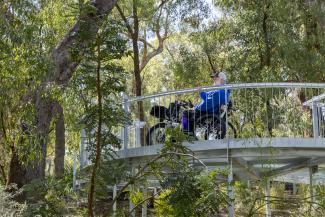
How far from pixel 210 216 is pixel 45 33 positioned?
160 inches

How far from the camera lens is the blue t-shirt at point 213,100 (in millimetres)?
8539

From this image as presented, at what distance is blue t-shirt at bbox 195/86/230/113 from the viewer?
8539 mm

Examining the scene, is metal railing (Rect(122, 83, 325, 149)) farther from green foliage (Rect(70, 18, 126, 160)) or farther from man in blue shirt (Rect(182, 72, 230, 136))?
green foliage (Rect(70, 18, 126, 160))

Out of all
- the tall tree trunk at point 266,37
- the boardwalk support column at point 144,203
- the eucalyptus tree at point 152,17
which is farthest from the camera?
the eucalyptus tree at point 152,17

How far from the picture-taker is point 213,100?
8555 millimetres

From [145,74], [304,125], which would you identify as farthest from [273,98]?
[145,74]

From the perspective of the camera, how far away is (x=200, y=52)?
18000mm

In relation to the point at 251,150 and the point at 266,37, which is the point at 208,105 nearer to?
the point at 251,150

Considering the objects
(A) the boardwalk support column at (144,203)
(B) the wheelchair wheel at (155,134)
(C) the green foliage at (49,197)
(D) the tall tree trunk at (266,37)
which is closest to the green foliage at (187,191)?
(C) the green foliage at (49,197)

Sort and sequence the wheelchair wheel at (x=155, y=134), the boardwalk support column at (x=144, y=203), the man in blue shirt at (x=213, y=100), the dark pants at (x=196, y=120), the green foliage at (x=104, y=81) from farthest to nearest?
1. the wheelchair wheel at (x=155, y=134)
2. the dark pants at (x=196, y=120)
3. the man in blue shirt at (x=213, y=100)
4. the boardwalk support column at (x=144, y=203)
5. the green foliage at (x=104, y=81)

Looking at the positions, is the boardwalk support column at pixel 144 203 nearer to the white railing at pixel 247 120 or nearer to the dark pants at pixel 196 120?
the white railing at pixel 247 120

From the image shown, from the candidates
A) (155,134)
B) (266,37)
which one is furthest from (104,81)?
(266,37)

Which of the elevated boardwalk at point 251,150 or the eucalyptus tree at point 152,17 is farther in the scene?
the eucalyptus tree at point 152,17

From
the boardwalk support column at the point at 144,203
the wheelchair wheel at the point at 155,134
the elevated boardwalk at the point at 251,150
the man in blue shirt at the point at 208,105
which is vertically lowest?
the boardwalk support column at the point at 144,203
